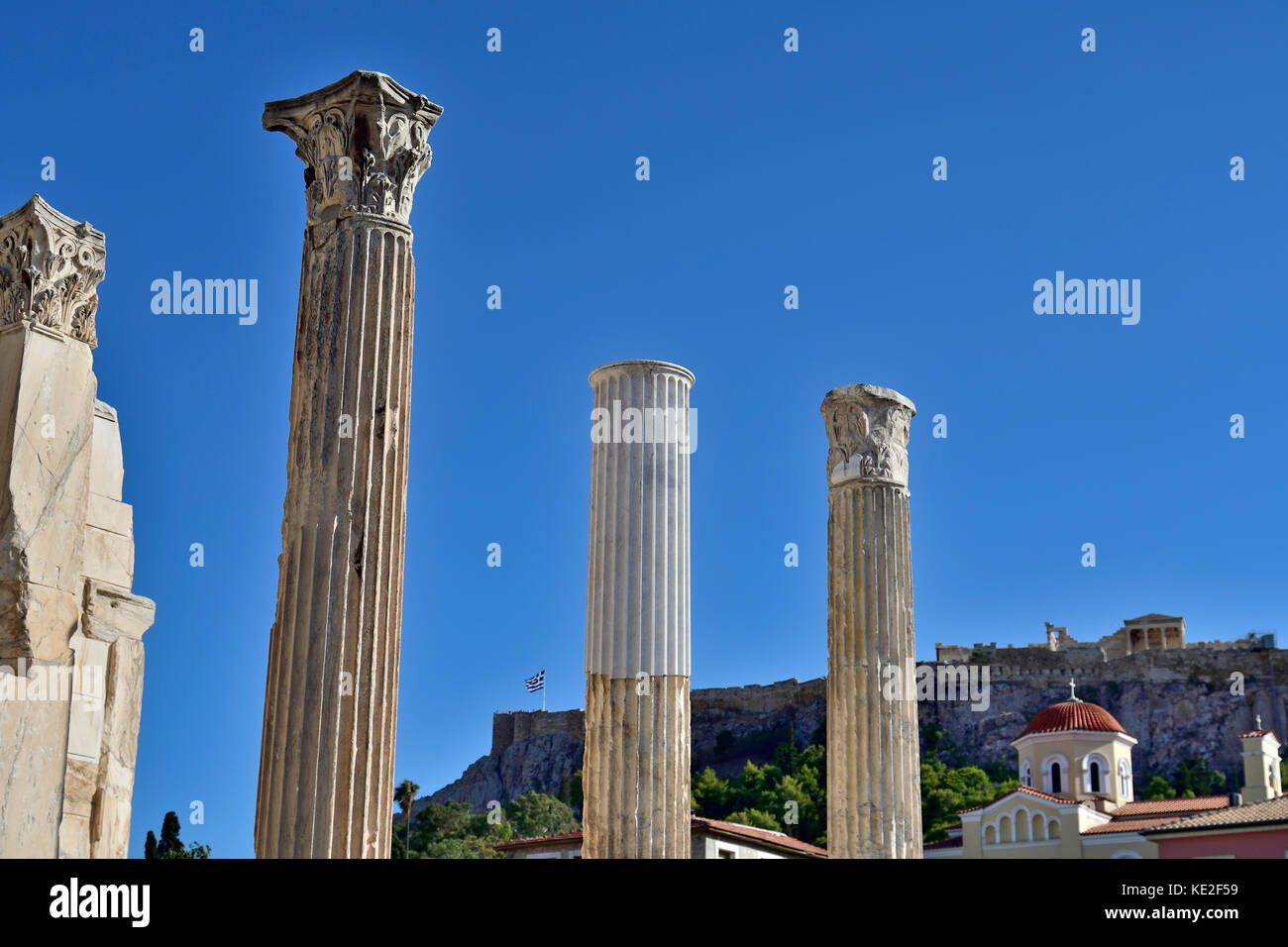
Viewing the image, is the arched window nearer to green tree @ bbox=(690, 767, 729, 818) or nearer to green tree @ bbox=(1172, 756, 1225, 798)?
green tree @ bbox=(690, 767, 729, 818)

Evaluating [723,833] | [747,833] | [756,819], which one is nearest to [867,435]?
[723,833]

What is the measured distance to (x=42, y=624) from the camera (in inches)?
374

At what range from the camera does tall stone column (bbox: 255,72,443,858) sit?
25.3 ft

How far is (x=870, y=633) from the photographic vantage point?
13.1 m

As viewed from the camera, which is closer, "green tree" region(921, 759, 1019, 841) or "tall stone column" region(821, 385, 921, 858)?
"tall stone column" region(821, 385, 921, 858)

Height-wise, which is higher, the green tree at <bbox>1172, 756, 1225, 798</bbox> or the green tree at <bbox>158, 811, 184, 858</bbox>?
the green tree at <bbox>1172, 756, 1225, 798</bbox>

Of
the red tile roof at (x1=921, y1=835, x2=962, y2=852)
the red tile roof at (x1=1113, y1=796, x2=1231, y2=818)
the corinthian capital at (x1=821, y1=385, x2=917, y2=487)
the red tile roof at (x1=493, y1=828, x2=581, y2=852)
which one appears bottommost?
the red tile roof at (x1=493, y1=828, x2=581, y2=852)

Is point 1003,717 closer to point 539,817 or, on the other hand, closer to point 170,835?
point 539,817

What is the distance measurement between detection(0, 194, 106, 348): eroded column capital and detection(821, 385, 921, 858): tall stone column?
21.5ft

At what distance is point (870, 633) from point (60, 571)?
22.0 ft

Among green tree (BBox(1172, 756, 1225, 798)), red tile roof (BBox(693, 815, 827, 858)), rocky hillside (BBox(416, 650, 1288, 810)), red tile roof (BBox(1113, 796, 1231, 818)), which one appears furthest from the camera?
rocky hillside (BBox(416, 650, 1288, 810))

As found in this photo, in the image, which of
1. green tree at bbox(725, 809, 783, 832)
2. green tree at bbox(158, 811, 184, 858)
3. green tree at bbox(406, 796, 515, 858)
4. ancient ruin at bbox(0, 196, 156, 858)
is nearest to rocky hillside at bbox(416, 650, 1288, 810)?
green tree at bbox(725, 809, 783, 832)
